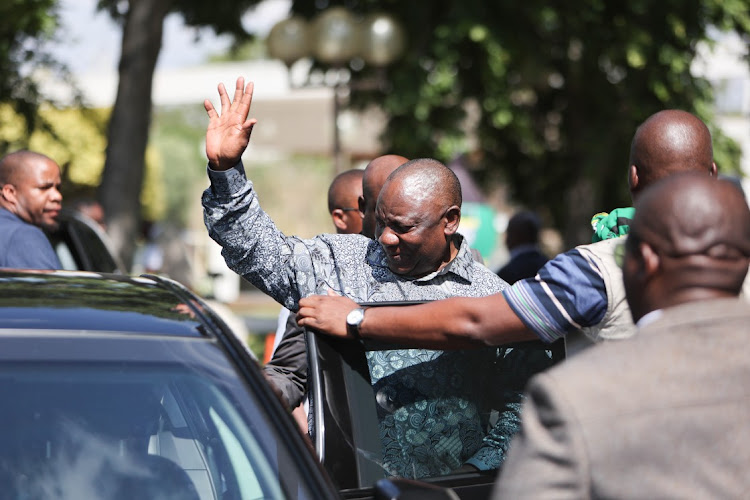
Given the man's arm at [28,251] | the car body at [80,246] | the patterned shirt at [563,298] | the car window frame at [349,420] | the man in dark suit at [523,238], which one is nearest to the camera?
the patterned shirt at [563,298]

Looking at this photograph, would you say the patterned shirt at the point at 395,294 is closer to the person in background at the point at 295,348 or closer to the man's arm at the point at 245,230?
the man's arm at the point at 245,230

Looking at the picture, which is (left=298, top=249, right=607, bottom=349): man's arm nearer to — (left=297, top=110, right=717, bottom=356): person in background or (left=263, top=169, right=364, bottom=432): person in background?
(left=297, top=110, right=717, bottom=356): person in background

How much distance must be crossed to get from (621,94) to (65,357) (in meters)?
9.97

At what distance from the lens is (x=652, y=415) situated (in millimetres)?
1791

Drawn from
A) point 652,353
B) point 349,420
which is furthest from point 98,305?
point 652,353

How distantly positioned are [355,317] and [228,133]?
88 cm

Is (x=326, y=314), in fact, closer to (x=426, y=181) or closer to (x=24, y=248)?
(x=426, y=181)

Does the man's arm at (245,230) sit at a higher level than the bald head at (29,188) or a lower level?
lower

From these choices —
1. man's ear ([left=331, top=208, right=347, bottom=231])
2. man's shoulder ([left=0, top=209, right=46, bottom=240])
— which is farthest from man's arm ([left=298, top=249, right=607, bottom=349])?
man's shoulder ([left=0, top=209, right=46, bottom=240])

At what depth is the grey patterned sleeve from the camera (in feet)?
11.5

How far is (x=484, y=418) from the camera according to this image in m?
3.19

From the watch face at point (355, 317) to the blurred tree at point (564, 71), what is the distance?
7.61 metres

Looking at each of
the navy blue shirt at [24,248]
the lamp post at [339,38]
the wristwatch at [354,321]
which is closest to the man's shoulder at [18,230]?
the navy blue shirt at [24,248]

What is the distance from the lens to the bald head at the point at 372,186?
454 cm
